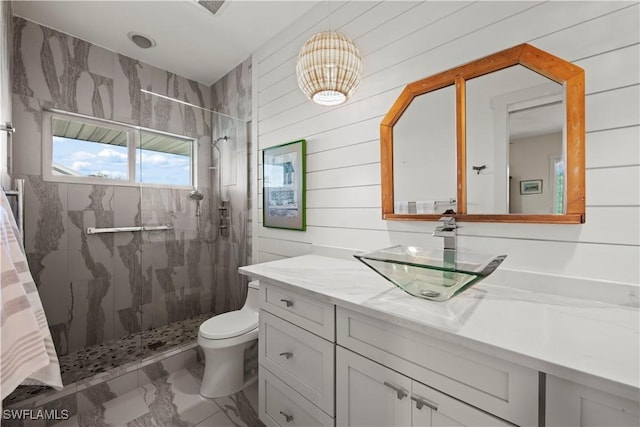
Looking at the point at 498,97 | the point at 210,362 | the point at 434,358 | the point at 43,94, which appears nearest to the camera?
the point at 434,358

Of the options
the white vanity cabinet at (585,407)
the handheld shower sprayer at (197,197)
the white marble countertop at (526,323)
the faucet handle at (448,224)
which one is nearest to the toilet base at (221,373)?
the white marble countertop at (526,323)

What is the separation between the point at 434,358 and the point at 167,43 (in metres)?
2.83

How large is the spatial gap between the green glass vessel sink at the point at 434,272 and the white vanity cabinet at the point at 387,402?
295mm

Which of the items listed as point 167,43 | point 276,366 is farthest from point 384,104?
point 167,43

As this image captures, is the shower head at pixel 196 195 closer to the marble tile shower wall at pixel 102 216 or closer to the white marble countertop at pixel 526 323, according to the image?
the marble tile shower wall at pixel 102 216

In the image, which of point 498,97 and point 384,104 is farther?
point 384,104

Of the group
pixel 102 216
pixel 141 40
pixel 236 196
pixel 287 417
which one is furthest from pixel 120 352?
pixel 141 40

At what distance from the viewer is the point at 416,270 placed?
3.32ft

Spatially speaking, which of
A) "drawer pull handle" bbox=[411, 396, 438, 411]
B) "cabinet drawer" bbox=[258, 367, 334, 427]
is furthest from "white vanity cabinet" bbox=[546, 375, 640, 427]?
"cabinet drawer" bbox=[258, 367, 334, 427]

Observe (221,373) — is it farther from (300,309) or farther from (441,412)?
(441,412)

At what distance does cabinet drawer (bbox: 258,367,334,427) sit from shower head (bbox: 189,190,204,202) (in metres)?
1.60

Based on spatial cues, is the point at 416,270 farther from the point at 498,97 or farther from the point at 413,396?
the point at 498,97

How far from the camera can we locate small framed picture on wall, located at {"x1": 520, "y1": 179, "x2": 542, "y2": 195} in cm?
103

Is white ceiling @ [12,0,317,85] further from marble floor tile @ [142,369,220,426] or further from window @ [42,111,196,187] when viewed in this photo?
marble floor tile @ [142,369,220,426]
